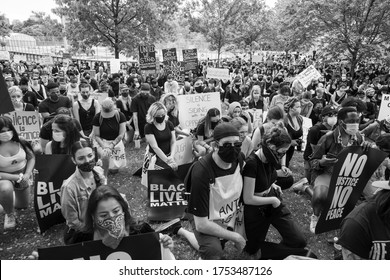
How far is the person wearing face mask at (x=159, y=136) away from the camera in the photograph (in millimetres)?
5312

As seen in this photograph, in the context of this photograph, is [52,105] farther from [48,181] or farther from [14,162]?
[48,181]

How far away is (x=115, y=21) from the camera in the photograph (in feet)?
58.1

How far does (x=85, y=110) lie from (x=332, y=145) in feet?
15.6

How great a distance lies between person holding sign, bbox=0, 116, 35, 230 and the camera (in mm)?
4430

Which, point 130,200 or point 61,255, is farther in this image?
point 130,200

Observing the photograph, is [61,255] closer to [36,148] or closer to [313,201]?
[313,201]

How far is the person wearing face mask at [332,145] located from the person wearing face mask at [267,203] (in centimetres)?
96

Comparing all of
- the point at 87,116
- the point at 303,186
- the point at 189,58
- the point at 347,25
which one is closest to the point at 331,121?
the point at 303,186

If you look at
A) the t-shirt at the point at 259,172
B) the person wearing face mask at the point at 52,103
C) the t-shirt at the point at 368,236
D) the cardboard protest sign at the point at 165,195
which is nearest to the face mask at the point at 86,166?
the cardboard protest sign at the point at 165,195

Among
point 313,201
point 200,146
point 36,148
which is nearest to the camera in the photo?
point 313,201
